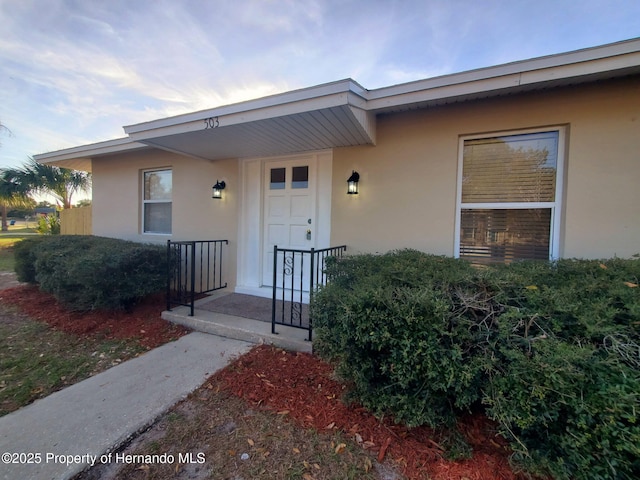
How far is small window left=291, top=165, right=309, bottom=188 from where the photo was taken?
418 cm

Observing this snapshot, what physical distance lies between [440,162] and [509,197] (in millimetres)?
844

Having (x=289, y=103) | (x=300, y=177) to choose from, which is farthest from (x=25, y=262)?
(x=289, y=103)

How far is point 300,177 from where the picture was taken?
4223mm

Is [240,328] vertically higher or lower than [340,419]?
higher

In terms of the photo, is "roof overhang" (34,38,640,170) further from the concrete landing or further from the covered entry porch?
the concrete landing

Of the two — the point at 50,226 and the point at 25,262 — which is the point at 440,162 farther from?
the point at 50,226

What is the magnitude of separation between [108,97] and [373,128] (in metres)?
6.37

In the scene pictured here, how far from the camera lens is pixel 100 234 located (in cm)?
616

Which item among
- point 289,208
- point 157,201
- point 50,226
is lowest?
point 50,226

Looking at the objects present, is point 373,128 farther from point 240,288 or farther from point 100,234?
point 100,234

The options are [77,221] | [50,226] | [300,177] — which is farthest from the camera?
[50,226]

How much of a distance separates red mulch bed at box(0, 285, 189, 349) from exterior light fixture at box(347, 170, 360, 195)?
2.78 m

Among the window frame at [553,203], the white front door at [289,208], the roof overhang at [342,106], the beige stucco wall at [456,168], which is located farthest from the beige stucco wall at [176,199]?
the window frame at [553,203]

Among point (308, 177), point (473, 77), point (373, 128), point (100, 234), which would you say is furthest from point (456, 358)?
point (100, 234)
